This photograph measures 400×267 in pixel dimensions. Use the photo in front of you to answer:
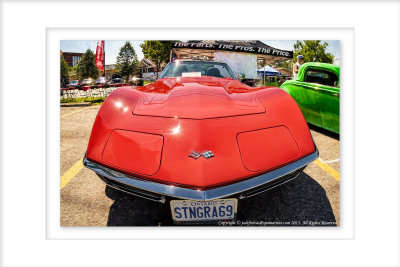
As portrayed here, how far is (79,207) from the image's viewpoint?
1.71 metres

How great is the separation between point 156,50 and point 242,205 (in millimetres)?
1532

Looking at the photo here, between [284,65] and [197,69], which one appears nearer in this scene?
[197,69]

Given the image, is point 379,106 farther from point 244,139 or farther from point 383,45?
point 244,139

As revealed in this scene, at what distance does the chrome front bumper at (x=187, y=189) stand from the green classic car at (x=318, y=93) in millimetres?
1297

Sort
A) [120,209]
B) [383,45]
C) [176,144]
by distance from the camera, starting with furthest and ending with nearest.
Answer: [383,45], [120,209], [176,144]

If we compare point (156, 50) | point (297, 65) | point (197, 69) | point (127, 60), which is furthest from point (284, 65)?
point (127, 60)

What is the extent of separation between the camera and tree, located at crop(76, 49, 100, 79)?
212 cm

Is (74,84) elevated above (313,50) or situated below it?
below

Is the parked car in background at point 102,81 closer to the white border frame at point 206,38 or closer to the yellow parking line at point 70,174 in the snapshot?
the white border frame at point 206,38

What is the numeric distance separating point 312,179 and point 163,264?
4.38ft

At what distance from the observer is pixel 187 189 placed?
115 centimetres

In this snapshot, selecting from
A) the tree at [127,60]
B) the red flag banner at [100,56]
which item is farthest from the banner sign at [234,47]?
the red flag banner at [100,56]

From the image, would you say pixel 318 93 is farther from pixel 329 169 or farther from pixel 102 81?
pixel 102 81

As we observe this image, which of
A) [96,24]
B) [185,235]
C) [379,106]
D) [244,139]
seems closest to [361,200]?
[379,106]
